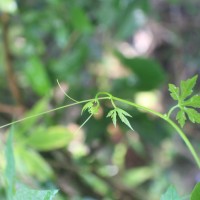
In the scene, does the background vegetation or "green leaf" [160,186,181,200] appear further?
the background vegetation

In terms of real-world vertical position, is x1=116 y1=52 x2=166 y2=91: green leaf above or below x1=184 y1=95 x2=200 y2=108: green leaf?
above

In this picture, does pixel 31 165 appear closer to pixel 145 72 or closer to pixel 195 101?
pixel 145 72

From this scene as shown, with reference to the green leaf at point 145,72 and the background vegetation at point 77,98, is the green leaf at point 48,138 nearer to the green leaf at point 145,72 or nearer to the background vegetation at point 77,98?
the background vegetation at point 77,98

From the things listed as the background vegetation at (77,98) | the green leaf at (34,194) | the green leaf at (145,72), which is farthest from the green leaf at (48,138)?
the green leaf at (34,194)

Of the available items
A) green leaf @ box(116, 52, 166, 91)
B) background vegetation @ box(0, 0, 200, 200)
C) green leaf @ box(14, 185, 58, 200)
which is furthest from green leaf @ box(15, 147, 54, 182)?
green leaf @ box(14, 185, 58, 200)

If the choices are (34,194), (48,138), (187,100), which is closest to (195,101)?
(187,100)

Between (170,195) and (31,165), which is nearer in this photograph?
(170,195)

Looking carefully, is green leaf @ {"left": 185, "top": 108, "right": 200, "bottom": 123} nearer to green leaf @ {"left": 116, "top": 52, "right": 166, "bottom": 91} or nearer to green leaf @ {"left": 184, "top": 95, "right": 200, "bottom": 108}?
green leaf @ {"left": 184, "top": 95, "right": 200, "bottom": 108}
